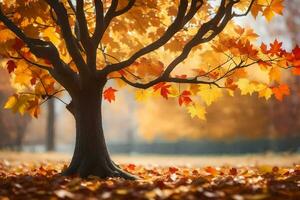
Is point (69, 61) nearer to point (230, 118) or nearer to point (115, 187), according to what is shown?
point (115, 187)

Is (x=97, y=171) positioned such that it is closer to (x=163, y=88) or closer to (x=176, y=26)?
(x=163, y=88)

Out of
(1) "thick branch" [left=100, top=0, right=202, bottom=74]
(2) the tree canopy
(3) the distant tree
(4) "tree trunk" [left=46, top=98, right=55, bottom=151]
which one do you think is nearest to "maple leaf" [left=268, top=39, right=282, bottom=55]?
(2) the tree canopy

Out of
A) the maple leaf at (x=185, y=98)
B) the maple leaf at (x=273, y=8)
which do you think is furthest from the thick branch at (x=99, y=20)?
the maple leaf at (x=273, y=8)

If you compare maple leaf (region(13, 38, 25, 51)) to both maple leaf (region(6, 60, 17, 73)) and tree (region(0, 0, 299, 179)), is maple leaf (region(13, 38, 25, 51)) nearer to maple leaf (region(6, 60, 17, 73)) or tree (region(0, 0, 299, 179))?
tree (region(0, 0, 299, 179))

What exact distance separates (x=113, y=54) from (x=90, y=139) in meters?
2.09

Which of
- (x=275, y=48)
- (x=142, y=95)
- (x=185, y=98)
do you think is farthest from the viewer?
(x=142, y=95)

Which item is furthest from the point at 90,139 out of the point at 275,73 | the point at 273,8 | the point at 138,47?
the point at 273,8

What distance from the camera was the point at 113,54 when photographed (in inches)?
359

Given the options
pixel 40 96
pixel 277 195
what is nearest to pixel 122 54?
pixel 40 96

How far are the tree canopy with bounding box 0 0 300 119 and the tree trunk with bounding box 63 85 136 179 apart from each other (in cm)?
28

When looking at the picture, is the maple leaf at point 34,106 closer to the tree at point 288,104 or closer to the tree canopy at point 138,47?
the tree canopy at point 138,47

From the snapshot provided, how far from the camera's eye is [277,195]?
208 inches

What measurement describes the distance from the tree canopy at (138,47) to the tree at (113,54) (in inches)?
0.6

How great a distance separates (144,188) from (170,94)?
108 inches
